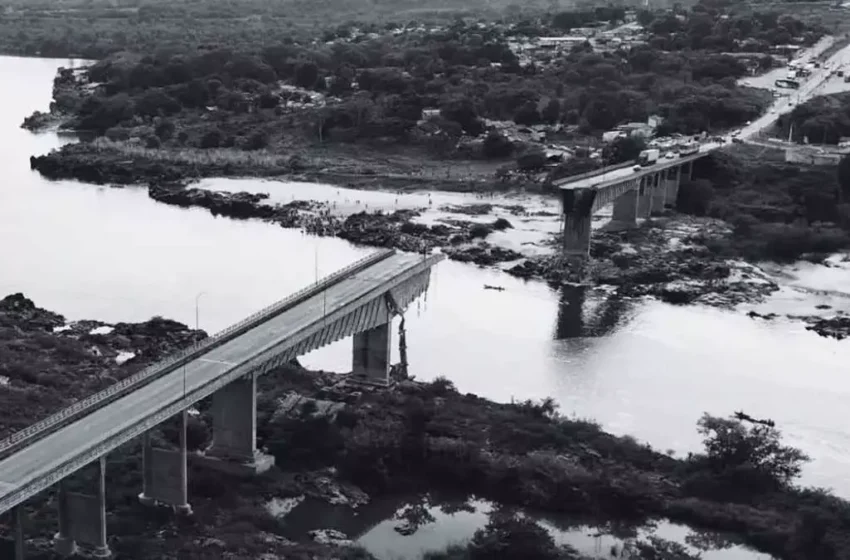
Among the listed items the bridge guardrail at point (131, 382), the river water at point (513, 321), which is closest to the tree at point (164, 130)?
the river water at point (513, 321)

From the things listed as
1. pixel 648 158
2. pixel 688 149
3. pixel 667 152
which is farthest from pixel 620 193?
pixel 688 149

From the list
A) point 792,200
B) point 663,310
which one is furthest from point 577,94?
point 663,310

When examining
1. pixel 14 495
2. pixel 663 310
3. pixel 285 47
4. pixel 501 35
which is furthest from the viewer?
pixel 501 35

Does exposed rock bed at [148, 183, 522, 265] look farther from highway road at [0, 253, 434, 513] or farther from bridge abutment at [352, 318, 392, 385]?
highway road at [0, 253, 434, 513]

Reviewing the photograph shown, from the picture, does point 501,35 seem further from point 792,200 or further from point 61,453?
point 61,453

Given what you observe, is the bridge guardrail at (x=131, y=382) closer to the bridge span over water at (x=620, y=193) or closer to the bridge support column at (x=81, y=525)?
the bridge support column at (x=81, y=525)

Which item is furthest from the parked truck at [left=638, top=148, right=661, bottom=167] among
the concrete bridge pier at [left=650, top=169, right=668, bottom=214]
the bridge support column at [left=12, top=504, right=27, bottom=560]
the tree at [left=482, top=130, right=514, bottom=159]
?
the bridge support column at [left=12, top=504, right=27, bottom=560]
